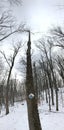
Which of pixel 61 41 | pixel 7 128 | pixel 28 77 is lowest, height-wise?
pixel 7 128

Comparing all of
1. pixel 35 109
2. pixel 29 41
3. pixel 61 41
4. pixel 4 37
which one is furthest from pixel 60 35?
pixel 35 109

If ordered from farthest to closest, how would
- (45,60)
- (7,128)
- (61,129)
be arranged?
(45,60) < (7,128) < (61,129)

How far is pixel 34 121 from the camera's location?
10641 millimetres

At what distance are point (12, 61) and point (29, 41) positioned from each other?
1430cm


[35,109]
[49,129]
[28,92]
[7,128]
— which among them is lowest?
[7,128]

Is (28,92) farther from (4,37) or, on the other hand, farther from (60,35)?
(60,35)

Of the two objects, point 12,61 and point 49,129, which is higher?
point 12,61

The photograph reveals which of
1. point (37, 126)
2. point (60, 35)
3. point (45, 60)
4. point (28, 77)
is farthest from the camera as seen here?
point (45, 60)

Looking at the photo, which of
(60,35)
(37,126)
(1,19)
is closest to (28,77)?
(37,126)

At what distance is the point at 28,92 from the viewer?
11.1 meters

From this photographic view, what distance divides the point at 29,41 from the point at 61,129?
19.8ft

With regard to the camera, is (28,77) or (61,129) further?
(61,129)

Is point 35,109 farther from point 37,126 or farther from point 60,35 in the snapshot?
A: point 60,35

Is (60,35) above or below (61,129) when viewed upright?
→ above
